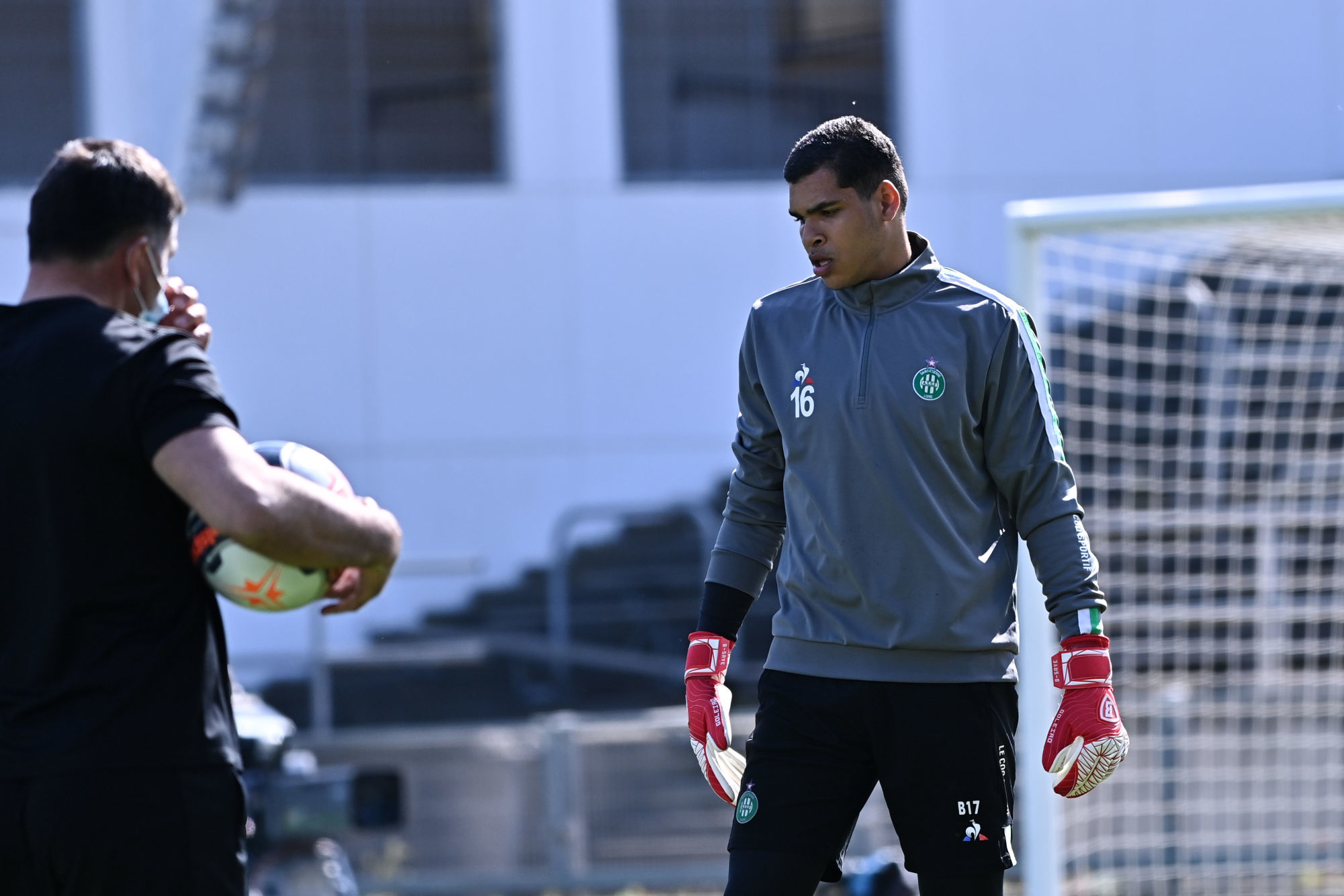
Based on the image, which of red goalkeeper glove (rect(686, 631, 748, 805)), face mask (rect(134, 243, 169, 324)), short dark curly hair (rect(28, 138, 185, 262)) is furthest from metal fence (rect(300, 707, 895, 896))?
Answer: short dark curly hair (rect(28, 138, 185, 262))

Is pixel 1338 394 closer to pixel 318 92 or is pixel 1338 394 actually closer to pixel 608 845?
pixel 608 845

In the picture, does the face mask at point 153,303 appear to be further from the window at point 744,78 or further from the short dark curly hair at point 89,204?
the window at point 744,78

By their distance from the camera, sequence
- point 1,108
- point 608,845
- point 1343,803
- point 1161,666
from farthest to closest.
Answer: point 1,108
point 1161,666
point 608,845
point 1343,803

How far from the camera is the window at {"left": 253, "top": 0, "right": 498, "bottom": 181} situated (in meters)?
15.8

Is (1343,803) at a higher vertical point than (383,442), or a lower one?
lower

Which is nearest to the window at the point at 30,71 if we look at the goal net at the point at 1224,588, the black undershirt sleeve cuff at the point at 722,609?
the goal net at the point at 1224,588

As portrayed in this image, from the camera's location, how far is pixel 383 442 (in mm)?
15367

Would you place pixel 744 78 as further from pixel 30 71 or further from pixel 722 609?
pixel 722 609

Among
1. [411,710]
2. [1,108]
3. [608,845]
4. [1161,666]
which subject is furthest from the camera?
[1,108]

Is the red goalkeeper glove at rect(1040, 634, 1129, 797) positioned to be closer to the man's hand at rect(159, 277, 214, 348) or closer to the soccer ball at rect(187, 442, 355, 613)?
the soccer ball at rect(187, 442, 355, 613)

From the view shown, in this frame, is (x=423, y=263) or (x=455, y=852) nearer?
(x=455, y=852)

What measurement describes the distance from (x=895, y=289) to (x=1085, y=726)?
100 centimetres

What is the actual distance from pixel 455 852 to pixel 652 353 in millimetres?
7752

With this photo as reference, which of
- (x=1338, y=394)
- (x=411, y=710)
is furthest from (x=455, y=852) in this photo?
(x=1338, y=394)
